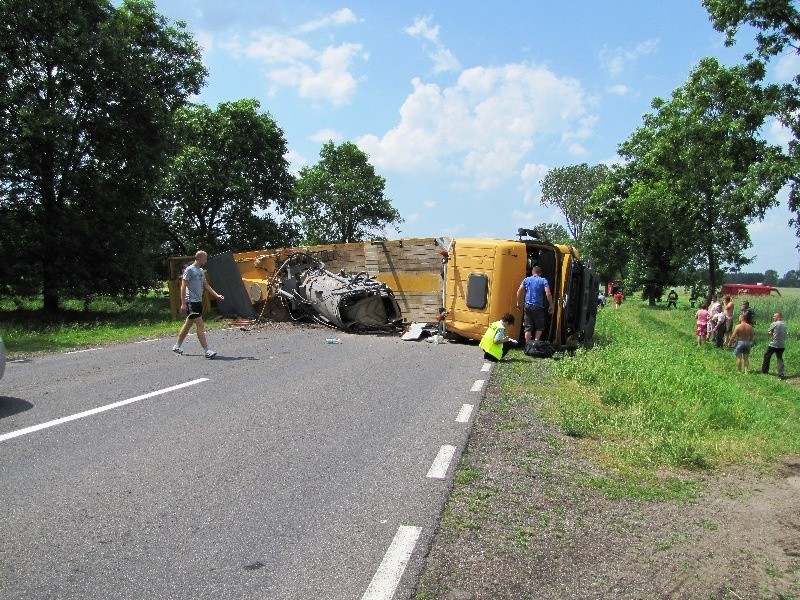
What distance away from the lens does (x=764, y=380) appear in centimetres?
1808

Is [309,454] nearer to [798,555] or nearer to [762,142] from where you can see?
[798,555]

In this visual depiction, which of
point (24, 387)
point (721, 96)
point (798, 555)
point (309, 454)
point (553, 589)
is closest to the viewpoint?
point (553, 589)

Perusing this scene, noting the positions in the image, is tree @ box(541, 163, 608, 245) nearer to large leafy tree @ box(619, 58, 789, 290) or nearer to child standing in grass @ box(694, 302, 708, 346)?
large leafy tree @ box(619, 58, 789, 290)

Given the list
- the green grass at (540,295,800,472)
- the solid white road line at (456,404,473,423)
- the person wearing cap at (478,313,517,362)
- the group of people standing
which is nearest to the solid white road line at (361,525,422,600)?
the green grass at (540,295,800,472)

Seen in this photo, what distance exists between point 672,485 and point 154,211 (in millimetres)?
25610

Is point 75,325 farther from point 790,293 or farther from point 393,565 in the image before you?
point 790,293

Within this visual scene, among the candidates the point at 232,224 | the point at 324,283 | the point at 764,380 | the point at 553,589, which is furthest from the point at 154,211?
the point at 553,589

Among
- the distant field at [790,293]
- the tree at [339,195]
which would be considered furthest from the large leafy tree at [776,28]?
the tree at [339,195]

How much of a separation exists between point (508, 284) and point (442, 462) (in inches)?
363

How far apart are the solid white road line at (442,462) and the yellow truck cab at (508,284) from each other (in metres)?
8.39

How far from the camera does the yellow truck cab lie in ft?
47.5

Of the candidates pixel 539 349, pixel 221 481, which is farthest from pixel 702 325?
pixel 221 481

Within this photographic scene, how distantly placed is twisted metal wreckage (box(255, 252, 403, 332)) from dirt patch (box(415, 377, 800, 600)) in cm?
1251

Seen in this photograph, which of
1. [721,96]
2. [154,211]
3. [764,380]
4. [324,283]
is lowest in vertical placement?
[764,380]
